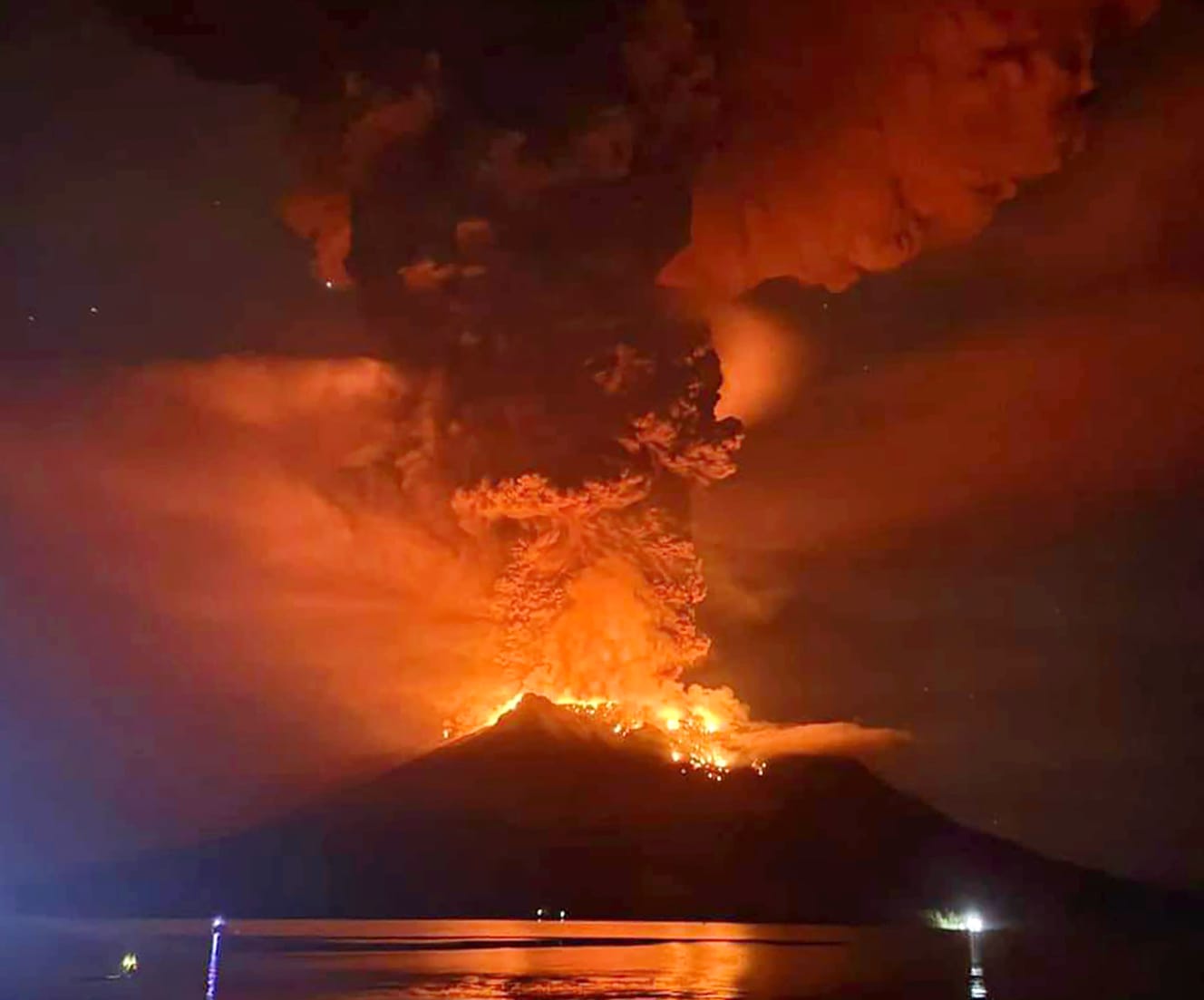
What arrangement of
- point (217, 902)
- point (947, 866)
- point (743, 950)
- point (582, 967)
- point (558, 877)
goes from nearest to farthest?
point (582, 967) → point (743, 950) → point (558, 877) → point (217, 902) → point (947, 866)

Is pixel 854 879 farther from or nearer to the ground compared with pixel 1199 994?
farther from the ground

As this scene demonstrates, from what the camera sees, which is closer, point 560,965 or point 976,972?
point 560,965

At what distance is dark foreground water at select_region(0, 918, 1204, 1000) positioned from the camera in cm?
4100

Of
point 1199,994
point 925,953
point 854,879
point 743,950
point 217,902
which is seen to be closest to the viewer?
point 1199,994

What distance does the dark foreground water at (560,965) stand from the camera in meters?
41.0

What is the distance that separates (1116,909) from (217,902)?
12143 centimetres

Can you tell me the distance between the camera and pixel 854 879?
165875 millimetres

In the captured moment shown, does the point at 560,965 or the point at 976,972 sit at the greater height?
the point at 560,965

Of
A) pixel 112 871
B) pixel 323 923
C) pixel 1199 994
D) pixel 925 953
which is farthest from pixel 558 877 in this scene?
pixel 1199 994

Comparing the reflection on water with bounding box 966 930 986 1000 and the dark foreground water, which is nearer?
the dark foreground water

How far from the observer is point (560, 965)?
56.6 metres

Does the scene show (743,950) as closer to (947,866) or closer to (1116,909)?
(947,866)

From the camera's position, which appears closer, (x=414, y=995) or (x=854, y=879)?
(x=414, y=995)

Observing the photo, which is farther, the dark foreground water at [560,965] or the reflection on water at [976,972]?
the reflection on water at [976,972]
